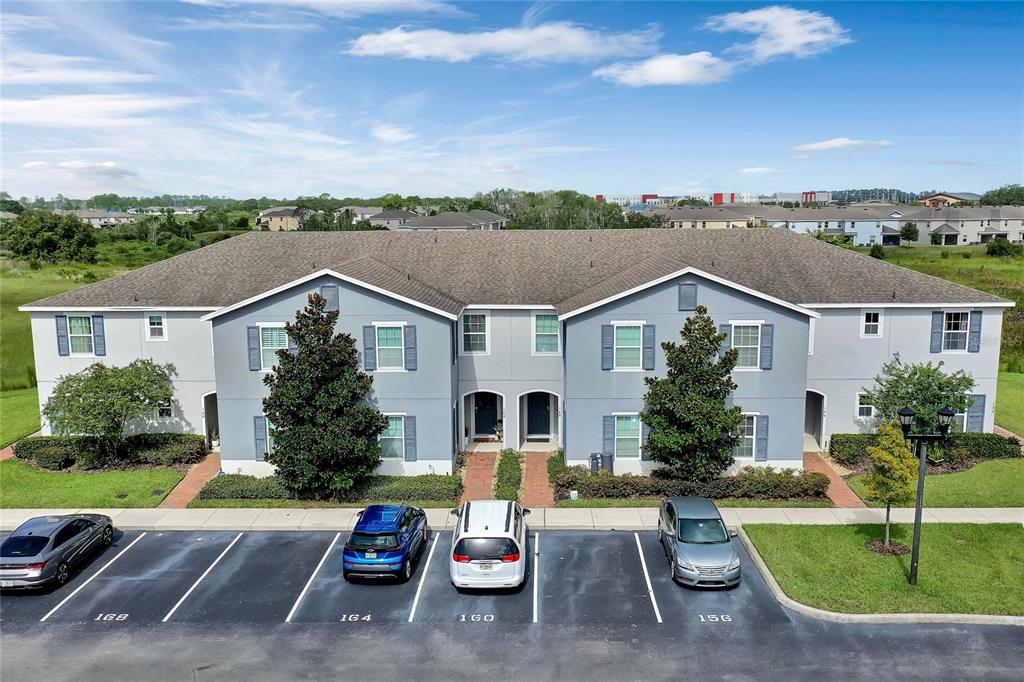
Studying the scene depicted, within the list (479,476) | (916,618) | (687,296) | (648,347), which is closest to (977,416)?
(687,296)

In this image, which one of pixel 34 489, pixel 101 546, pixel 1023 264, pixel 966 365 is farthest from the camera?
pixel 1023 264

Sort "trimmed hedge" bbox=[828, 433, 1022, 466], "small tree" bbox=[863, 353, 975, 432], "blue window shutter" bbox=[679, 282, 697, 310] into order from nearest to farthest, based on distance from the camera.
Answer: "blue window shutter" bbox=[679, 282, 697, 310] < "small tree" bbox=[863, 353, 975, 432] < "trimmed hedge" bbox=[828, 433, 1022, 466]

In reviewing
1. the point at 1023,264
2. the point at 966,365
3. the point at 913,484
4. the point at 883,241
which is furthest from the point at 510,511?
the point at 883,241

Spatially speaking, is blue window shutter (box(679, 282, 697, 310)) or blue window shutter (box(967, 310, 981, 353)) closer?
blue window shutter (box(679, 282, 697, 310))

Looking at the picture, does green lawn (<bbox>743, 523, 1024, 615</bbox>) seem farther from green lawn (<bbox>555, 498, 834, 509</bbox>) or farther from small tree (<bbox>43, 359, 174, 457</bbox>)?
small tree (<bbox>43, 359, 174, 457</bbox>)

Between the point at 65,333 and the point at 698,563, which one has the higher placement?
the point at 65,333

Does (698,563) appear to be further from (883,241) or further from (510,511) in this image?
(883,241)

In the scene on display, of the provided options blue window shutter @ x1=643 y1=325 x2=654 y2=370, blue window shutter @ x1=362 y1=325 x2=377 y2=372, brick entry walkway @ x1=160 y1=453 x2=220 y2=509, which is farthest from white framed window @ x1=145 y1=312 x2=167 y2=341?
blue window shutter @ x1=643 y1=325 x2=654 y2=370
